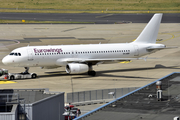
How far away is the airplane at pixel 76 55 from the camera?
57.9m

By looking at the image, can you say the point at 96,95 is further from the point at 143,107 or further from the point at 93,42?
the point at 93,42

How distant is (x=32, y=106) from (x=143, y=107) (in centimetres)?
907

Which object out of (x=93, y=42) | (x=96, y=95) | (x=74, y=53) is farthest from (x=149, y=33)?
(x=93, y=42)

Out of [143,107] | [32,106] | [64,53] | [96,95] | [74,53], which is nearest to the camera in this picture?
[32,106]

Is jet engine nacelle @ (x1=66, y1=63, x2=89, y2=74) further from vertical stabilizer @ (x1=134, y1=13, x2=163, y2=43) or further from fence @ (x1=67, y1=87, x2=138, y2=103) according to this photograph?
fence @ (x1=67, y1=87, x2=138, y2=103)

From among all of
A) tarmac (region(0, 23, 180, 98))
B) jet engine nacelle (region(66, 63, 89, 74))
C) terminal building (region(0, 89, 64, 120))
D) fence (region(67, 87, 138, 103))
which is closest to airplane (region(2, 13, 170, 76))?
jet engine nacelle (region(66, 63, 89, 74))

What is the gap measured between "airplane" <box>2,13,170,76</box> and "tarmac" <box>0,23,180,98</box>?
1.97 meters

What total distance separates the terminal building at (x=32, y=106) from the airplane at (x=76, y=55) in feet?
75.4

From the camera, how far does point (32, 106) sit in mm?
27703

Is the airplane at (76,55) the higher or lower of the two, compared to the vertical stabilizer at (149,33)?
lower

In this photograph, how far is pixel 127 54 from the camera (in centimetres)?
6303

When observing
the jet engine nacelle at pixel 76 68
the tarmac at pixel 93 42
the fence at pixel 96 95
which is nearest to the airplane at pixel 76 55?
the jet engine nacelle at pixel 76 68

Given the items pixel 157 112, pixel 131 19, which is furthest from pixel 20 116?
pixel 131 19

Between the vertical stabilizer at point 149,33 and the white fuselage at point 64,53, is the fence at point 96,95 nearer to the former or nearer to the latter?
the white fuselage at point 64,53
